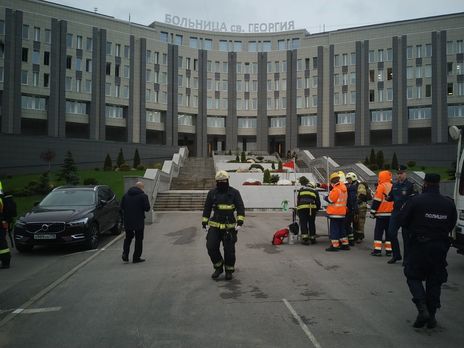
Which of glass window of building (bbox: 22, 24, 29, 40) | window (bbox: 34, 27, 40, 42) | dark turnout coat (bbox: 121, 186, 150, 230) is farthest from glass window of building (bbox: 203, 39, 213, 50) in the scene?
dark turnout coat (bbox: 121, 186, 150, 230)

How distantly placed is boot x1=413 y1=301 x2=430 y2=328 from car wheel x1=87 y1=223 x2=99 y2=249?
8485mm

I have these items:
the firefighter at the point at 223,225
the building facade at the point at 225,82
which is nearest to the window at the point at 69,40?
the building facade at the point at 225,82

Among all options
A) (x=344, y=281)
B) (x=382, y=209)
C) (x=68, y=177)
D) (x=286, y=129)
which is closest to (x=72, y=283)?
(x=344, y=281)

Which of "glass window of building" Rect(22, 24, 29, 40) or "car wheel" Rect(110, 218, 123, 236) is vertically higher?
"glass window of building" Rect(22, 24, 29, 40)

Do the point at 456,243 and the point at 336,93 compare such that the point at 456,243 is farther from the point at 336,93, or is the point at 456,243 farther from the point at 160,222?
the point at 336,93

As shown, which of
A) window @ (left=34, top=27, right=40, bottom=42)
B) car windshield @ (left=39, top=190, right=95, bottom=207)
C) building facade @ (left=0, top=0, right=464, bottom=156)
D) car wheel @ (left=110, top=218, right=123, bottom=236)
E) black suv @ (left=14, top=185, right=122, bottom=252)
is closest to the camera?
black suv @ (left=14, top=185, right=122, bottom=252)

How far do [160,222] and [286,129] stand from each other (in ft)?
145

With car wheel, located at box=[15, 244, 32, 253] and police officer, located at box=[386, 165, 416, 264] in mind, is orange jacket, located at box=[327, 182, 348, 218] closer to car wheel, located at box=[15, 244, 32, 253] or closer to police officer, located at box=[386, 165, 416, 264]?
police officer, located at box=[386, 165, 416, 264]

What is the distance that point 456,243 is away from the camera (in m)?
8.55

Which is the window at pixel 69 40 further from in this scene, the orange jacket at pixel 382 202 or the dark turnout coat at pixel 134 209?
the orange jacket at pixel 382 202

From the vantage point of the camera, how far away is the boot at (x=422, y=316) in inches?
204

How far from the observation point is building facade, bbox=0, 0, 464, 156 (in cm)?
5066

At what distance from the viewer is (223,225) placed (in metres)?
7.91

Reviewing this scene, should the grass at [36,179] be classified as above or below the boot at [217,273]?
above
